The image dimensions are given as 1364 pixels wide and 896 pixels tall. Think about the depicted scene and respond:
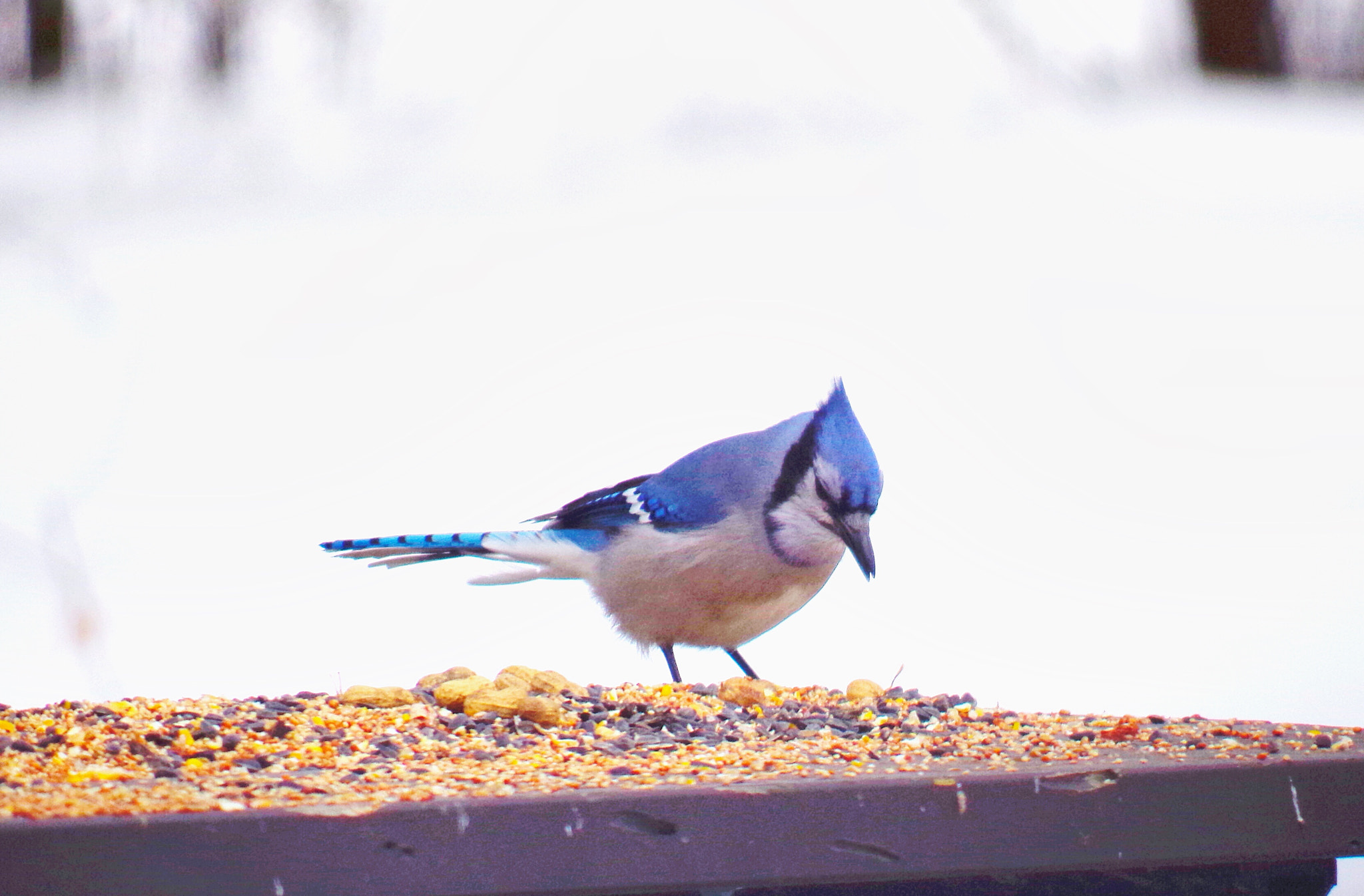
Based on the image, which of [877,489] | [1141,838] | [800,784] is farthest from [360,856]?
[877,489]

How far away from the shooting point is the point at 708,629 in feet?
5.95

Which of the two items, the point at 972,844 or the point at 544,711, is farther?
the point at 544,711

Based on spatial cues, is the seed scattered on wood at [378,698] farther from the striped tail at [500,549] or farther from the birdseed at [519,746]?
the striped tail at [500,549]

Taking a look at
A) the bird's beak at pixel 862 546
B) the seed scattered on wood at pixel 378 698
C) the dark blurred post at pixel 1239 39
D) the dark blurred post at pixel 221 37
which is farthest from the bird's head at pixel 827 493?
the dark blurred post at pixel 221 37

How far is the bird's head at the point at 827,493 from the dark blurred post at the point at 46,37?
110 centimetres

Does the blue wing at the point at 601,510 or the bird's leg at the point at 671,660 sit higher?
the blue wing at the point at 601,510

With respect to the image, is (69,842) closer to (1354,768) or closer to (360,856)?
(360,856)

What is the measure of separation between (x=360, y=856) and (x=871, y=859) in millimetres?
343

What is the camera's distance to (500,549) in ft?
6.00

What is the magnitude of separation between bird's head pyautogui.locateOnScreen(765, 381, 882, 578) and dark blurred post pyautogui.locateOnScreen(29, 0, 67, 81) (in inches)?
43.3

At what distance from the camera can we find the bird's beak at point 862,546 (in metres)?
1.65

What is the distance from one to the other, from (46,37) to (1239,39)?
1611mm

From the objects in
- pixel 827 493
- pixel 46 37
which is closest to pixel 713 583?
pixel 827 493

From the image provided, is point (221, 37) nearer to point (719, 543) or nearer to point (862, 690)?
point (719, 543)
